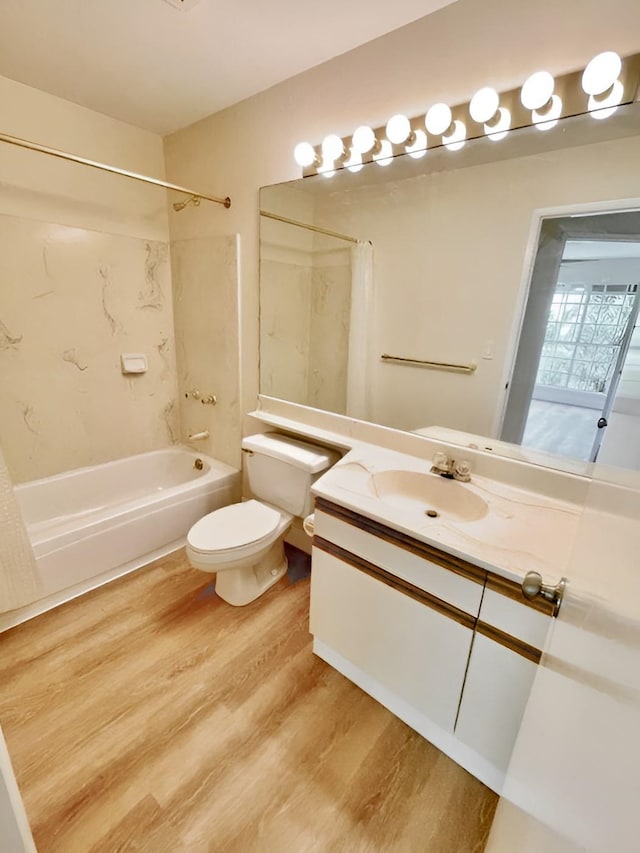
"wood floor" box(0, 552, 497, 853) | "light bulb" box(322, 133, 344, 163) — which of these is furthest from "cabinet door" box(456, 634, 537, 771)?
"light bulb" box(322, 133, 344, 163)

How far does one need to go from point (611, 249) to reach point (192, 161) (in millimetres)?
2208

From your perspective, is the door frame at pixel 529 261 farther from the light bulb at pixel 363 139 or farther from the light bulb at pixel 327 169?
the light bulb at pixel 327 169

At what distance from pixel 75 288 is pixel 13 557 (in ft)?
4.79

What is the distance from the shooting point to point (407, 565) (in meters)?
1.16

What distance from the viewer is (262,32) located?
1391 mm

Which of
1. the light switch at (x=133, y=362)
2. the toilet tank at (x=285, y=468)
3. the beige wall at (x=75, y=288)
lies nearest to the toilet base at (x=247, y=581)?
the toilet tank at (x=285, y=468)

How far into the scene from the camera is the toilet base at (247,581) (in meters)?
1.84

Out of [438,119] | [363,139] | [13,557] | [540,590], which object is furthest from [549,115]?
[13,557]

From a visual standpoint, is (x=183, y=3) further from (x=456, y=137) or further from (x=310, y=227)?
(x=456, y=137)

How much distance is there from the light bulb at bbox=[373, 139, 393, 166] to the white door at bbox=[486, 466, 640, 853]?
148 centimetres

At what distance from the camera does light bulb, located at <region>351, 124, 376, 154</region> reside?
1.47 m

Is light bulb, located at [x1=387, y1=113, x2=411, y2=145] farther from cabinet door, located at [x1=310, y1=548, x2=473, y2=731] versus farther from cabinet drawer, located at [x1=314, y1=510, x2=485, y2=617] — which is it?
cabinet door, located at [x1=310, y1=548, x2=473, y2=731]

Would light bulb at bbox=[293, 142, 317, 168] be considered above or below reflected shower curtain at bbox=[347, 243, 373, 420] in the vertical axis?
above

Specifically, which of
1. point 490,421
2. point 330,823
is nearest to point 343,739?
point 330,823
